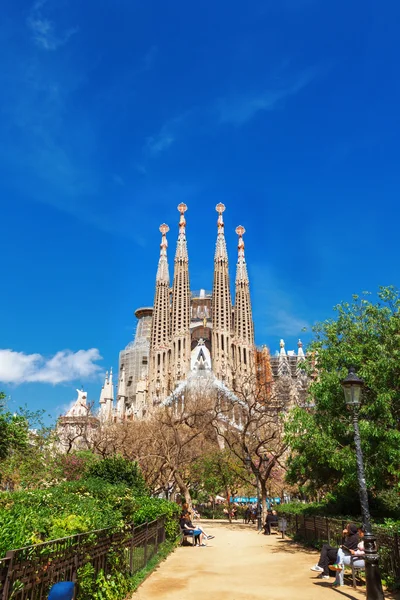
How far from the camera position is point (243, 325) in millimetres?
77125

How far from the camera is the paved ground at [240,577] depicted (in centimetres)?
836

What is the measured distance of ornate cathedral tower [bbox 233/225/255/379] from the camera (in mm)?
74375

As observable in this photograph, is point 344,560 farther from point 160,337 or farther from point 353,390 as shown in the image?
point 160,337

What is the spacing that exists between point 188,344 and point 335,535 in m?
63.1

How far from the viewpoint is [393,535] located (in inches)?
341

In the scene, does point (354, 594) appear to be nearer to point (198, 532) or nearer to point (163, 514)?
point (163, 514)

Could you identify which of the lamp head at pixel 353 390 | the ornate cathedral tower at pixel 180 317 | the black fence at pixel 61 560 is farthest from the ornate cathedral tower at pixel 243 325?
the black fence at pixel 61 560

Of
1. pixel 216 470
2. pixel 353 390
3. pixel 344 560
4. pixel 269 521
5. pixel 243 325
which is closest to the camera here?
pixel 353 390

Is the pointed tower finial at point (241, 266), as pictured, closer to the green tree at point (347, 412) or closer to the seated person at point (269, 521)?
the seated person at point (269, 521)

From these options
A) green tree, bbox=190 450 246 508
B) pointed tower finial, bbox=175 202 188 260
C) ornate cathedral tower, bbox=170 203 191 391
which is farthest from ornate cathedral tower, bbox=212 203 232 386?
green tree, bbox=190 450 246 508

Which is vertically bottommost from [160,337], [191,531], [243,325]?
[191,531]

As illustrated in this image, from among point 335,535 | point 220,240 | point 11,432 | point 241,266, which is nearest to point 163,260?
point 220,240

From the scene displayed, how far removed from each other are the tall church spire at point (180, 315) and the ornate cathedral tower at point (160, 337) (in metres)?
1.68

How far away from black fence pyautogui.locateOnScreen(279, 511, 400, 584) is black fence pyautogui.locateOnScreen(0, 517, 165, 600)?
4.89 metres
